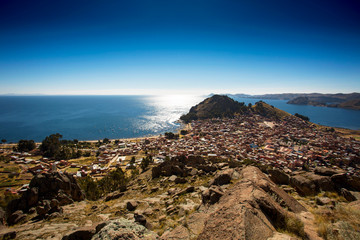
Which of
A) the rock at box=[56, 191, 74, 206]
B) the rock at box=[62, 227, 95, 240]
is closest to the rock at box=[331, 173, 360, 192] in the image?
the rock at box=[62, 227, 95, 240]

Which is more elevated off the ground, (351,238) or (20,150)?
(351,238)

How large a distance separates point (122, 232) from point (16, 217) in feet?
44.3

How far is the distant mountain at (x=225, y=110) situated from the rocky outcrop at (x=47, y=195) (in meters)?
115

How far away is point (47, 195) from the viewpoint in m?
15.2

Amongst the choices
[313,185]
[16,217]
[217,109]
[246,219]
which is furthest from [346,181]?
[217,109]

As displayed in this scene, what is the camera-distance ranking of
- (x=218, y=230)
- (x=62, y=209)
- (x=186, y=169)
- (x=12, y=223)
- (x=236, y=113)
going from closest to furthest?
1. (x=218, y=230)
2. (x=12, y=223)
3. (x=62, y=209)
4. (x=186, y=169)
5. (x=236, y=113)

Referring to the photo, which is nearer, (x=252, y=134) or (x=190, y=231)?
(x=190, y=231)

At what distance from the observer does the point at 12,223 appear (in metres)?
11.6

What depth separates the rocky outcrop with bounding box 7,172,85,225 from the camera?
508 inches

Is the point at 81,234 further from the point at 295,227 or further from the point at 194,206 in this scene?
the point at 295,227

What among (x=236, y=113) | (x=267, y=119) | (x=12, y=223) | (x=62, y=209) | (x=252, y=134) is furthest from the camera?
(x=236, y=113)

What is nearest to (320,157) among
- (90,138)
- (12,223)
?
(12,223)

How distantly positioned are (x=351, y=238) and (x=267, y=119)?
421ft

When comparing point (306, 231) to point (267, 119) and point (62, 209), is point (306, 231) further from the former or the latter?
point (267, 119)
